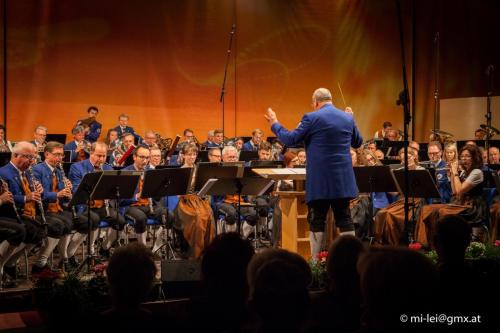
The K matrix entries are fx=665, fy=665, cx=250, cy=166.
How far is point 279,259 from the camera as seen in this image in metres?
2.55

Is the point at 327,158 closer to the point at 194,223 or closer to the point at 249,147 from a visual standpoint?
the point at 194,223

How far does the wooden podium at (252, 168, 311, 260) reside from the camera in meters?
→ 7.34

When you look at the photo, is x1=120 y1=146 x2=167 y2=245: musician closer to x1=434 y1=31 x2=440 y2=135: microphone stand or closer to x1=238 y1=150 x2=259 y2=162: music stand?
x1=238 y1=150 x2=259 y2=162: music stand

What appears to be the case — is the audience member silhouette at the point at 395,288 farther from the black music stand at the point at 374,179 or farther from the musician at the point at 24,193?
the black music stand at the point at 374,179

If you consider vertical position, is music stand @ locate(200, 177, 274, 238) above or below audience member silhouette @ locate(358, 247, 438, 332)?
above

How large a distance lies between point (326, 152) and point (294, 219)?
1453 millimetres

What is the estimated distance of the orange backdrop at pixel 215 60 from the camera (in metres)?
14.5

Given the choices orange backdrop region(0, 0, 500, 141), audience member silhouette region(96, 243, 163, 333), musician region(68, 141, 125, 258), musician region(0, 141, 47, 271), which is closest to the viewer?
audience member silhouette region(96, 243, 163, 333)

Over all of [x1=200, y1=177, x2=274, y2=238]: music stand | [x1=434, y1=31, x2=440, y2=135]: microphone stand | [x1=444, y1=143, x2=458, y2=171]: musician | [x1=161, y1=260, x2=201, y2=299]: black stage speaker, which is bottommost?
[x1=161, y1=260, x2=201, y2=299]: black stage speaker

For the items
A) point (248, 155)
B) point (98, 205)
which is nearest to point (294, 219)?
point (98, 205)

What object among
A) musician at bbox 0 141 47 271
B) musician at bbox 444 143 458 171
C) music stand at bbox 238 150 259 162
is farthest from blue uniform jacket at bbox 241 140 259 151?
musician at bbox 0 141 47 271

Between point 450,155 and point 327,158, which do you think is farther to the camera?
point 450,155

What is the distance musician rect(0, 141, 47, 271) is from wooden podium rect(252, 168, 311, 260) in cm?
227

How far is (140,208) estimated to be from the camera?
823 cm
